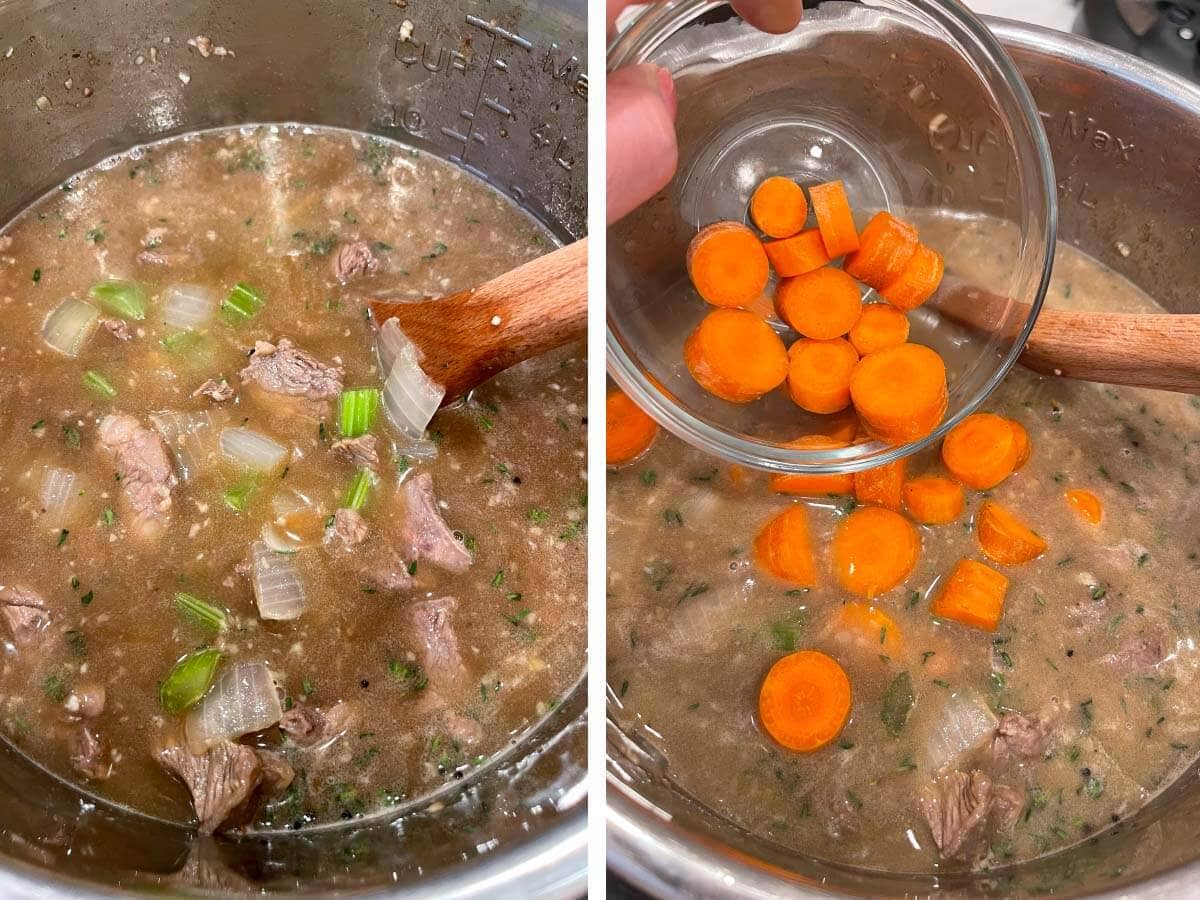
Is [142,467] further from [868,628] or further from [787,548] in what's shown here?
[868,628]

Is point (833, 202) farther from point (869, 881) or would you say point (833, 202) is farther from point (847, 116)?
point (869, 881)

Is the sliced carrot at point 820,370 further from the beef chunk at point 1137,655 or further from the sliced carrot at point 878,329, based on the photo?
the beef chunk at point 1137,655

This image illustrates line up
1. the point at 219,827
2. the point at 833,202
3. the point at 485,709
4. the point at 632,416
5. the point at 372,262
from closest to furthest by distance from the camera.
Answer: the point at 833,202 < the point at 632,416 < the point at 219,827 < the point at 485,709 < the point at 372,262

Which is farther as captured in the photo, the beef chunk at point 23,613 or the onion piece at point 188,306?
the onion piece at point 188,306

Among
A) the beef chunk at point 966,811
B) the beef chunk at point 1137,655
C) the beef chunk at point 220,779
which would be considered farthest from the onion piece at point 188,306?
the beef chunk at point 1137,655

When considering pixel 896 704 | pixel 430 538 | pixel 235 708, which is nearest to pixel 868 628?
pixel 896 704

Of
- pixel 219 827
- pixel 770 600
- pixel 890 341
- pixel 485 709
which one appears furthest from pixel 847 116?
pixel 219 827
